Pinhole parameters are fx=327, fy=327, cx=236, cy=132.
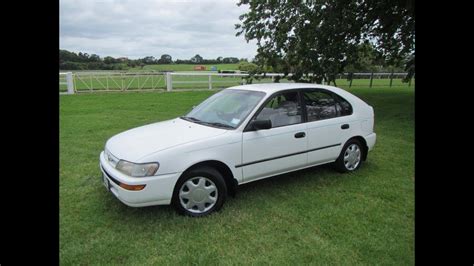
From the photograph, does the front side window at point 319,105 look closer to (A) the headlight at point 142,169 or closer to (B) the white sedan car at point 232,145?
(B) the white sedan car at point 232,145

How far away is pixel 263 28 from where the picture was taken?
12.6 m

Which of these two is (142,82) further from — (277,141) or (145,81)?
(277,141)

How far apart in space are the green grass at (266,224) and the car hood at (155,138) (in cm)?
76

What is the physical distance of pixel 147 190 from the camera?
3439 millimetres

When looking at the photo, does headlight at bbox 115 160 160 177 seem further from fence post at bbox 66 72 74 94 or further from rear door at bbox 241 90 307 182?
fence post at bbox 66 72 74 94

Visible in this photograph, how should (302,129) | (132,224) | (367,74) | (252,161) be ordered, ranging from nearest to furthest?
1. (132,224)
2. (252,161)
3. (302,129)
4. (367,74)

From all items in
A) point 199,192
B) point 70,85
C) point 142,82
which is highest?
point 142,82

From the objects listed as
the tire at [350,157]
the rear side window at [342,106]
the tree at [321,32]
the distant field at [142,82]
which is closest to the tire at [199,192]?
the tire at [350,157]

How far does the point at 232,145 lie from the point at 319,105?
5.75ft

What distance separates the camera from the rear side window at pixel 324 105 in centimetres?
478

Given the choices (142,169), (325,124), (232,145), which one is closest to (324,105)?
(325,124)
